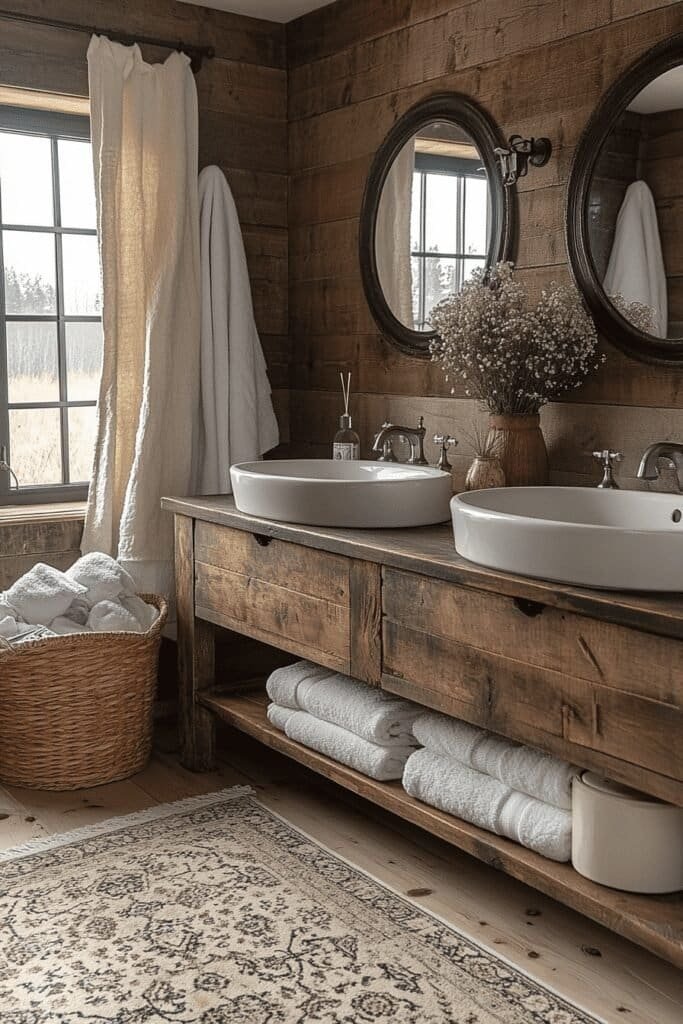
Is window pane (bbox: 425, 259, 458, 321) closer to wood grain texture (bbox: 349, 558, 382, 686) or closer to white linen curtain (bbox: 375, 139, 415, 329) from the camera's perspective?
white linen curtain (bbox: 375, 139, 415, 329)

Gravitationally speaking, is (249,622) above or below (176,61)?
below

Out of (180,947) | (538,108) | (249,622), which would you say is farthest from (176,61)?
(180,947)

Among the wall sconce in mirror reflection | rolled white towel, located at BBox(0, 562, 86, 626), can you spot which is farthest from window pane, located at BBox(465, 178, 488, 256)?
rolled white towel, located at BBox(0, 562, 86, 626)

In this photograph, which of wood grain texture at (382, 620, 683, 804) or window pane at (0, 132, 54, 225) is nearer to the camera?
wood grain texture at (382, 620, 683, 804)

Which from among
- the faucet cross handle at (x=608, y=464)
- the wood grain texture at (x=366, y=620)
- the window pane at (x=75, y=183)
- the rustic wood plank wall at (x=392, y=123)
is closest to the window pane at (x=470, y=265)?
the rustic wood plank wall at (x=392, y=123)

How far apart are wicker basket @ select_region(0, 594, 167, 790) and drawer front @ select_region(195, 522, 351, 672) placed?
0.23 m

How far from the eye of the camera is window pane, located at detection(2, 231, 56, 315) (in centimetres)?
330

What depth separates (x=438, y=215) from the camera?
9.64ft

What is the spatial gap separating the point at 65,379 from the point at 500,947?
83.0 inches

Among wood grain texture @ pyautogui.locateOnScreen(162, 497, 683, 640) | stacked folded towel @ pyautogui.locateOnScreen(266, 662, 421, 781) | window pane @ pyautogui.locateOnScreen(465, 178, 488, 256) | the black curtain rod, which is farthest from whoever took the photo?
the black curtain rod

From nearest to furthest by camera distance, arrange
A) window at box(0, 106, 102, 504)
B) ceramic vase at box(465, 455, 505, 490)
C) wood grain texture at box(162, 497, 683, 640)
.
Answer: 1. wood grain texture at box(162, 497, 683, 640)
2. ceramic vase at box(465, 455, 505, 490)
3. window at box(0, 106, 102, 504)

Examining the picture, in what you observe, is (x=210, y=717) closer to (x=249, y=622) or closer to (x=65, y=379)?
(x=249, y=622)

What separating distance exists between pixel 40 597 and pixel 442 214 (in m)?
1.44

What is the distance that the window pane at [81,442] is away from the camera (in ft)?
11.2
